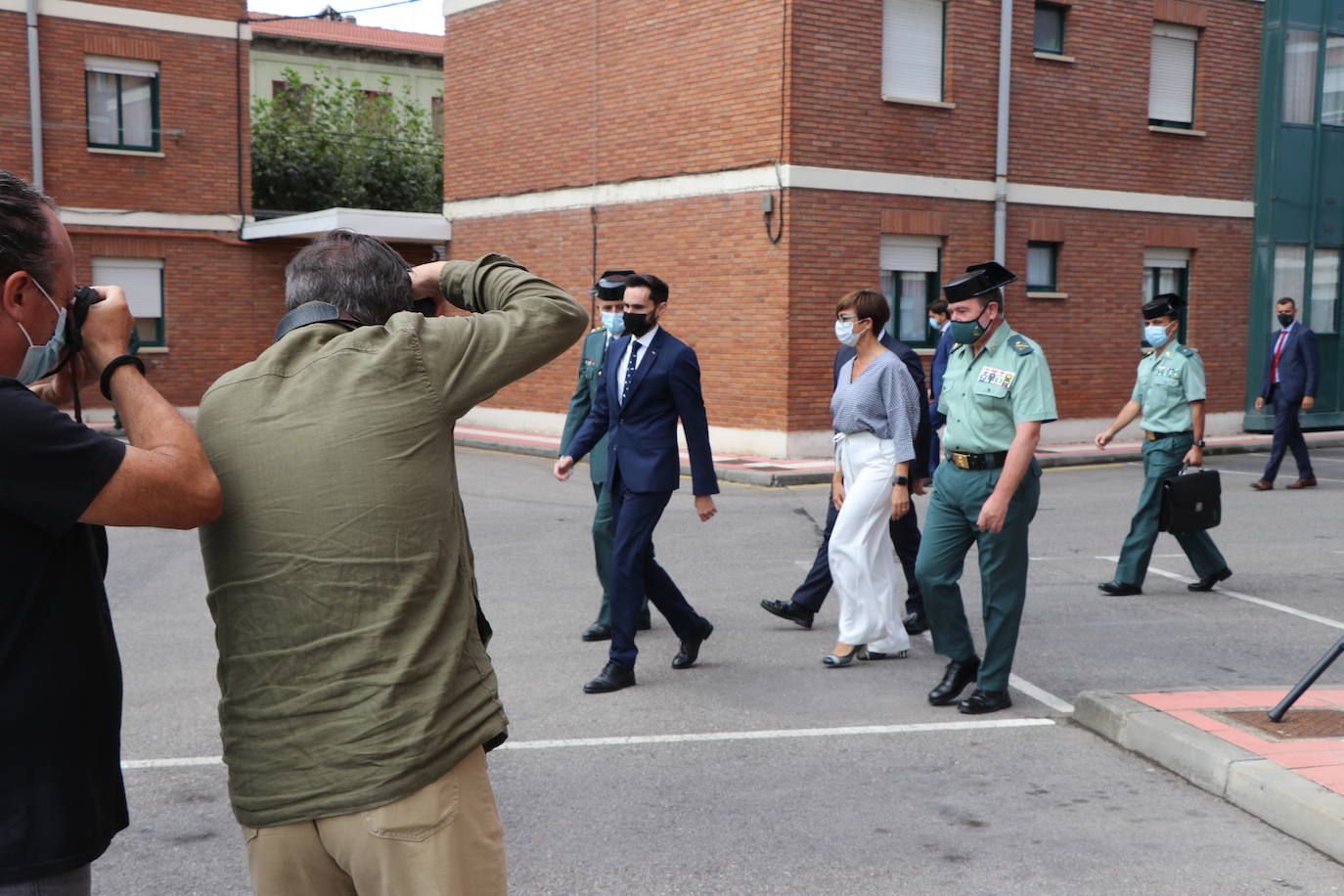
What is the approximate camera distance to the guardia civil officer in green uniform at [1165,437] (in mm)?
8617

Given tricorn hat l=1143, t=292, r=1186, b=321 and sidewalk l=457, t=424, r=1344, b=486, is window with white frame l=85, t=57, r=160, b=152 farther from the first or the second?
tricorn hat l=1143, t=292, r=1186, b=321

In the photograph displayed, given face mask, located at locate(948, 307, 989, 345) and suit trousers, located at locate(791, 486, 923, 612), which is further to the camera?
Result: suit trousers, located at locate(791, 486, 923, 612)

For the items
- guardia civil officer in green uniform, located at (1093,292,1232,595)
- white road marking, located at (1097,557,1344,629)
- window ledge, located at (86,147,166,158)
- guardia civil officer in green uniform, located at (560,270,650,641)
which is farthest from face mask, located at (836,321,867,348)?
window ledge, located at (86,147,166,158)

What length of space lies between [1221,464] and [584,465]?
342 inches

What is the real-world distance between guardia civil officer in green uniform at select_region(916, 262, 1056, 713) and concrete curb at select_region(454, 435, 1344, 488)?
616cm

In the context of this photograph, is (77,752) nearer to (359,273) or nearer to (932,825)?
(359,273)

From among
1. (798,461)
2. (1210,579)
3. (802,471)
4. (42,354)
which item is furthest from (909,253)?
(42,354)

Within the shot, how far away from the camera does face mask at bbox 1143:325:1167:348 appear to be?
352 inches

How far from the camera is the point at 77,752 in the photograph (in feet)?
6.69

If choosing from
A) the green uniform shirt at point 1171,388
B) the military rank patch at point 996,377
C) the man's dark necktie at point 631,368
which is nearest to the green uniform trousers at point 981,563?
the military rank patch at point 996,377

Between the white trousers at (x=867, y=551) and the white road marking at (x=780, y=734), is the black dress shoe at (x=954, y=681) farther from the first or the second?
the white trousers at (x=867, y=551)

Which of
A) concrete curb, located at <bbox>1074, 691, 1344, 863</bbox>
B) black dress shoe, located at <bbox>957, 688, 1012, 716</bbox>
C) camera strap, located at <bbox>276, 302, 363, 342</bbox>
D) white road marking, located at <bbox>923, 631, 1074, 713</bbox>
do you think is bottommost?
white road marking, located at <bbox>923, 631, 1074, 713</bbox>

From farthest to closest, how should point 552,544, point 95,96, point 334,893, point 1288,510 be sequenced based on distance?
point 95,96 → point 1288,510 → point 552,544 → point 334,893

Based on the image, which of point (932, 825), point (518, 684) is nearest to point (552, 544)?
point (518, 684)
